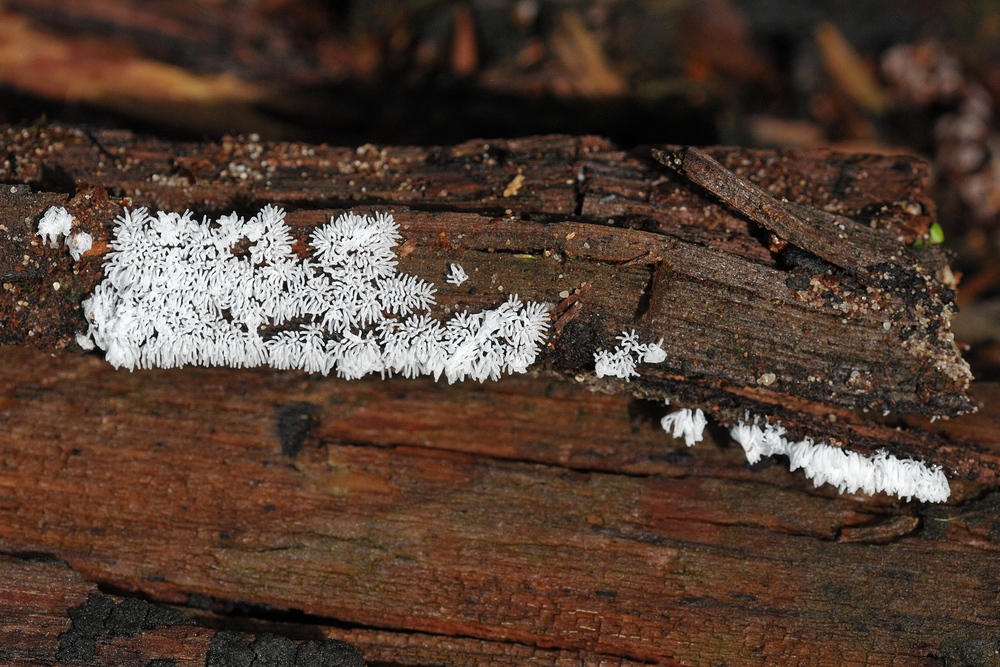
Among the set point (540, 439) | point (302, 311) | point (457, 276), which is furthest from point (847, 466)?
point (302, 311)

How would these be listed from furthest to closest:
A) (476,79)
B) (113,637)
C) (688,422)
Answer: (476,79) → (688,422) → (113,637)

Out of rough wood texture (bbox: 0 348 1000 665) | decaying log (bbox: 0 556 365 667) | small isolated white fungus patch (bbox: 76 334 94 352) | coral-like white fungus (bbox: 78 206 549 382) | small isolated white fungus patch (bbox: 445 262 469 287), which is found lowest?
decaying log (bbox: 0 556 365 667)

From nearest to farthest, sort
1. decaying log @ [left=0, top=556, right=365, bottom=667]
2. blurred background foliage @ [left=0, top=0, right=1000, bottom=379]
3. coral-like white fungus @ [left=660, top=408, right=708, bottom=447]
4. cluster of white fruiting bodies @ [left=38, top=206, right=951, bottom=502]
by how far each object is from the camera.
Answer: decaying log @ [left=0, top=556, right=365, bottom=667], cluster of white fruiting bodies @ [left=38, top=206, right=951, bottom=502], coral-like white fungus @ [left=660, top=408, right=708, bottom=447], blurred background foliage @ [left=0, top=0, right=1000, bottom=379]

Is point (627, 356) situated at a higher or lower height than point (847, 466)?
higher

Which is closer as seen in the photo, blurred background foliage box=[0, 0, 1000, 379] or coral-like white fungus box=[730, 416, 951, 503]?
coral-like white fungus box=[730, 416, 951, 503]

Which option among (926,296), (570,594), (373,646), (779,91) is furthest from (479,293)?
(779,91)

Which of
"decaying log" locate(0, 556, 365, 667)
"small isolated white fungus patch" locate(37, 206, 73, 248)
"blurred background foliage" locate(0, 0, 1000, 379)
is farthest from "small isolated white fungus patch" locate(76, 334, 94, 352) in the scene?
"blurred background foliage" locate(0, 0, 1000, 379)

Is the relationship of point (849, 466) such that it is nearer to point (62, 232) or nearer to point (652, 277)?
point (652, 277)

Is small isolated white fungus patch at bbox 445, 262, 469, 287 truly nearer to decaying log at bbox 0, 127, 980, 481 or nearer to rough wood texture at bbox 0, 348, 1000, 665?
decaying log at bbox 0, 127, 980, 481
